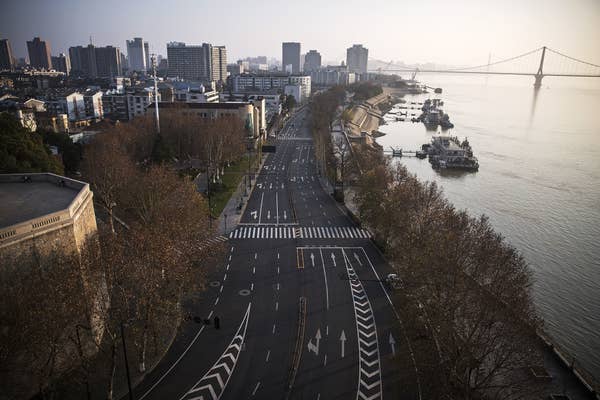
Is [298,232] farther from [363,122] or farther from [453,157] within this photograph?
[363,122]

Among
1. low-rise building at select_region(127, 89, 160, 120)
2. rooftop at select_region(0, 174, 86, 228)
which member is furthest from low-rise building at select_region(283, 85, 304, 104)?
rooftop at select_region(0, 174, 86, 228)

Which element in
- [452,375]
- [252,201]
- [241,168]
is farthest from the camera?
[241,168]

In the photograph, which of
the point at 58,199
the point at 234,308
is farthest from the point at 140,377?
the point at 58,199

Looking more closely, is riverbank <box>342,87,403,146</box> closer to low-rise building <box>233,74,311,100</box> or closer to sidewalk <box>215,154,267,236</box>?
low-rise building <box>233,74,311,100</box>

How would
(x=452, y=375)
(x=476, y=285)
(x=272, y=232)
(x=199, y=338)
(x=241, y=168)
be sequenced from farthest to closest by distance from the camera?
(x=241, y=168) < (x=272, y=232) < (x=199, y=338) < (x=476, y=285) < (x=452, y=375)

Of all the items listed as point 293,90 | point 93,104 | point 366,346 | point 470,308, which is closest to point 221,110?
point 93,104

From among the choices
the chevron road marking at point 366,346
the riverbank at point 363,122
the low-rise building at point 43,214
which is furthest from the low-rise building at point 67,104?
the chevron road marking at point 366,346

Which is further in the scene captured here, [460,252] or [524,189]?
[524,189]

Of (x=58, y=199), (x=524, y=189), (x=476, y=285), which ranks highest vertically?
(x=58, y=199)

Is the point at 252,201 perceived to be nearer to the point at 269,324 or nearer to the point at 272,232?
the point at 272,232
